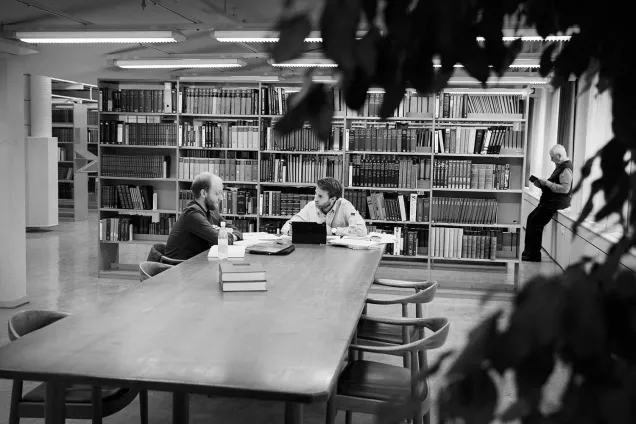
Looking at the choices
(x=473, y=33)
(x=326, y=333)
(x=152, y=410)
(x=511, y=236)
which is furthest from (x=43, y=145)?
(x=473, y=33)

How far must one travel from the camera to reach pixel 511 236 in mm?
8273

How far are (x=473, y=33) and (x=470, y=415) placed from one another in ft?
1.45

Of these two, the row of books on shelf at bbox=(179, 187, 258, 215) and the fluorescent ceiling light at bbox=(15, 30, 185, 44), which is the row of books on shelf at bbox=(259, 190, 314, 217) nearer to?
the row of books on shelf at bbox=(179, 187, 258, 215)

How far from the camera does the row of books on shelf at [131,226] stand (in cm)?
885

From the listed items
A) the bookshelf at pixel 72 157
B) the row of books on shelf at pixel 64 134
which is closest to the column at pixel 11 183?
the bookshelf at pixel 72 157

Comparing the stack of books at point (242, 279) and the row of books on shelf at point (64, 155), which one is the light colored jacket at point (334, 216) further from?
the row of books on shelf at point (64, 155)

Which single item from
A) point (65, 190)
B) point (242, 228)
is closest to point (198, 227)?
point (242, 228)

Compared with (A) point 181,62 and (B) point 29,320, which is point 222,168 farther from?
(B) point 29,320

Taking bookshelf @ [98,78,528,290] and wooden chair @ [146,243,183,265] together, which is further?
bookshelf @ [98,78,528,290]

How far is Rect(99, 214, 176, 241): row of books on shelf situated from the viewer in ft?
29.0

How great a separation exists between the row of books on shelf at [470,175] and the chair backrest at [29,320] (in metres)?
5.61

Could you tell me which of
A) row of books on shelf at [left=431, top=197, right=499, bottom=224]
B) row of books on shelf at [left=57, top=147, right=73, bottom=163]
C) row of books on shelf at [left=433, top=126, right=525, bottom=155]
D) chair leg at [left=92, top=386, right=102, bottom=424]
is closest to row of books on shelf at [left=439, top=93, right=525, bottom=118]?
row of books on shelf at [left=433, top=126, right=525, bottom=155]

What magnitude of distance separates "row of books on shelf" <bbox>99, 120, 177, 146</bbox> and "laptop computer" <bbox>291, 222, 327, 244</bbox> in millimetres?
3300

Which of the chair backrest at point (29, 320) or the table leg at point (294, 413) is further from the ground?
the chair backrest at point (29, 320)
